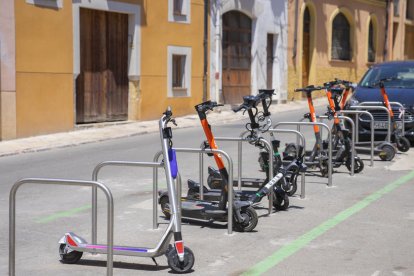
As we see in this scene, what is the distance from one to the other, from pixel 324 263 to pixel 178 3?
17021 mm

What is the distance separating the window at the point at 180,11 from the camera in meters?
22.2

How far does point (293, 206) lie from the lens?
9078 millimetres

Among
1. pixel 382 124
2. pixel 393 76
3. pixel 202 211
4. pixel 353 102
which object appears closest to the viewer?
pixel 202 211

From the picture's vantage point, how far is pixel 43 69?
1744cm

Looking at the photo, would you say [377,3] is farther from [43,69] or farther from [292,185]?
[292,185]

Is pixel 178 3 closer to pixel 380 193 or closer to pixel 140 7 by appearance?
pixel 140 7

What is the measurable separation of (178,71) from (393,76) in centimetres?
841

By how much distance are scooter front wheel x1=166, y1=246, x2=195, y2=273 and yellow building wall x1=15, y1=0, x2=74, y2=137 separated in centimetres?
1132

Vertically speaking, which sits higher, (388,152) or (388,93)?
(388,93)

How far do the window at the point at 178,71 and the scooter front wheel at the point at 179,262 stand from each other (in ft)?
54.9

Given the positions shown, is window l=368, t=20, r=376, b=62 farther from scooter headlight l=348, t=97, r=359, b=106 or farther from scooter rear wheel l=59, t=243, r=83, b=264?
scooter rear wheel l=59, t=243, r=83, b=264

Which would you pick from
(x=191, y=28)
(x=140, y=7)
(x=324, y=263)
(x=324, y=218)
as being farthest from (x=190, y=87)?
(x=324, y=263)

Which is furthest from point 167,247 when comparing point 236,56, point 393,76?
point 236,56

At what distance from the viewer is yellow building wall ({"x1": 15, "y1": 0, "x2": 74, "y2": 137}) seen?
55.1 feet
